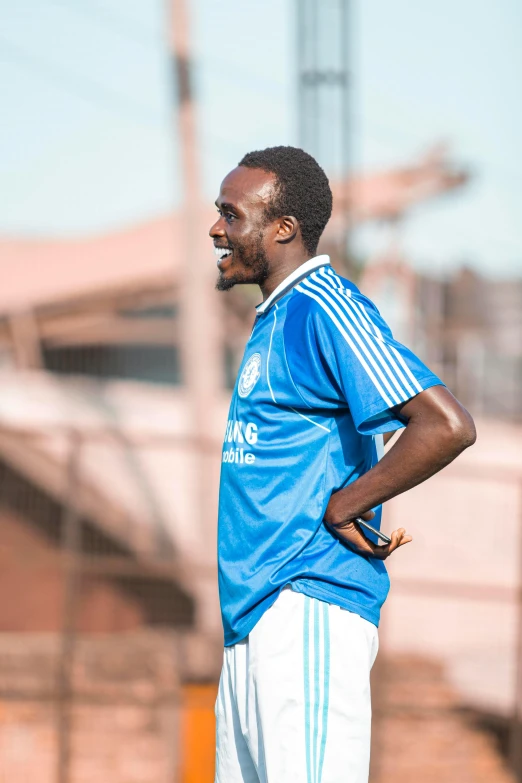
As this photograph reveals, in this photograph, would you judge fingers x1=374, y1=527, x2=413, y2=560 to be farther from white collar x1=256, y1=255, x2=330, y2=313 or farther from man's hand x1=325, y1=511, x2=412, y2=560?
white collar x1=256, y1=255, x2=330, y2=313

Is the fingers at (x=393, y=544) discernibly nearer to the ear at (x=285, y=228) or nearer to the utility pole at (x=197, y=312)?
the ear at (x=285, y=228)

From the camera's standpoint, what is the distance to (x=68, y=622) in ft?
22.0

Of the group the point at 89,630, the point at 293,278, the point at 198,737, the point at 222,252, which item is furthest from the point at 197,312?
the point at 293,278

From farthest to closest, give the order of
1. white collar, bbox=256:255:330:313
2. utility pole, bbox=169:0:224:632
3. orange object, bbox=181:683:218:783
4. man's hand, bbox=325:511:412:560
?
utility pole, bbox=169:0:224:632
orange object, bbox=181:683:218:783
white collar, bbox=256:255:330:313
man's hand, bbox=325:511:412:560

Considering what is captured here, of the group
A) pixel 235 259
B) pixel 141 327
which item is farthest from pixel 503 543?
pixel 141 327

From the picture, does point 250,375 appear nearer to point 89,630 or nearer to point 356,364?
point 356,364

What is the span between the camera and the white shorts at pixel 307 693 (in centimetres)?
206

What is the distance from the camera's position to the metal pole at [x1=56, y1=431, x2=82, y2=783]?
6.50m

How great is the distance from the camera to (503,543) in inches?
311

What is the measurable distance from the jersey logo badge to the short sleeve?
0.35 ft

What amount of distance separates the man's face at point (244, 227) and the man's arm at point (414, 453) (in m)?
0.51

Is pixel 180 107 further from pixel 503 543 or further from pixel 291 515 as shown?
pixel 291 515

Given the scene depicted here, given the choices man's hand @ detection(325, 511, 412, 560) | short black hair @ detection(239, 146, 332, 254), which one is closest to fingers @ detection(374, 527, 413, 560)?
man's hand @ detection(325, 511, 412, 560)

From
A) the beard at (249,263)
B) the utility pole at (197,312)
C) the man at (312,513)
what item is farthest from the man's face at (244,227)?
the utility pole at (197,312)
